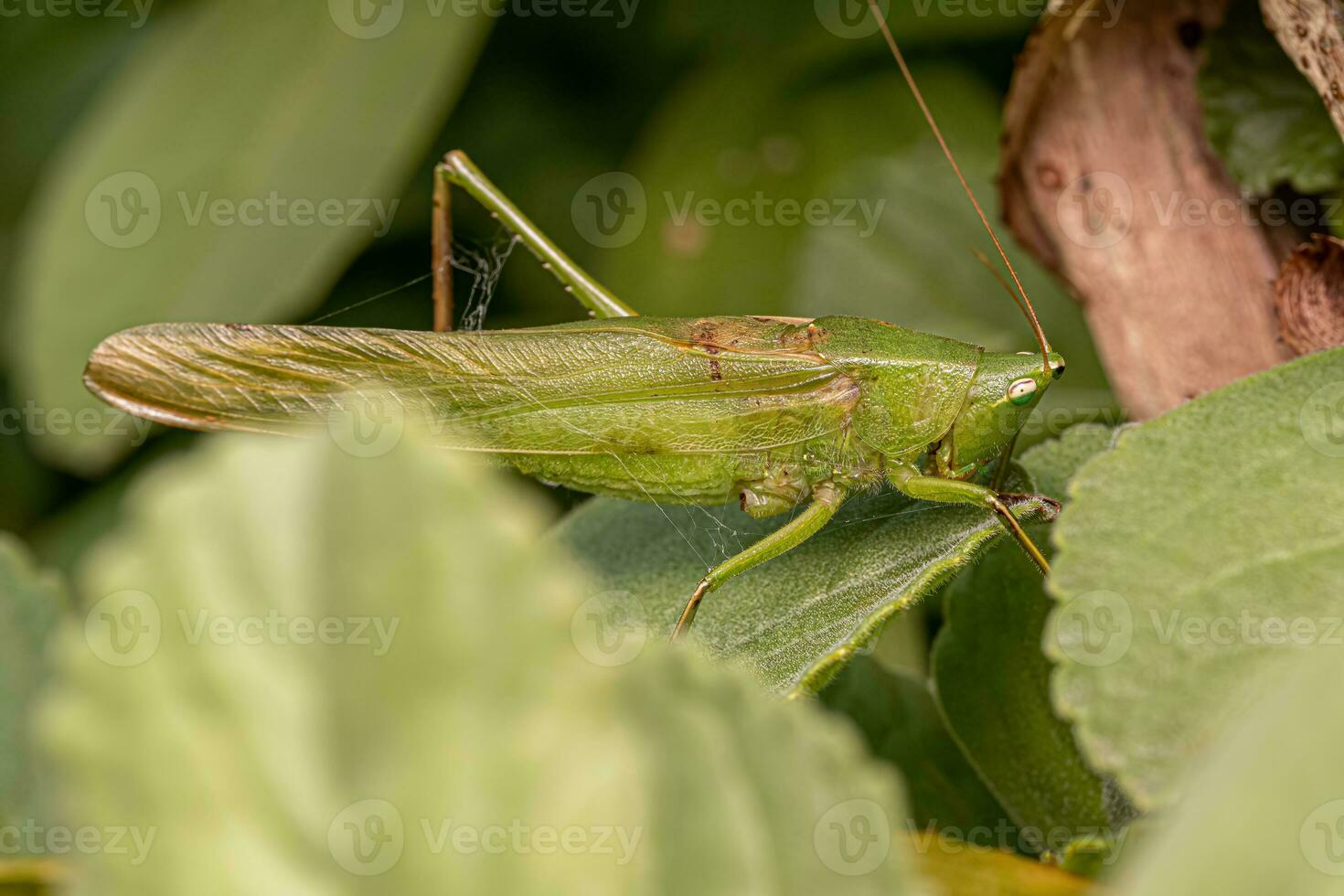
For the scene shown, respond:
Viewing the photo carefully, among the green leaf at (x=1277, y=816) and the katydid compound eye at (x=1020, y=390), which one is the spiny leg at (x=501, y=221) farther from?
the green leaf at (x=1277, y=816)

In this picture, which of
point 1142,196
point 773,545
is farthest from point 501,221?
point 1142,196

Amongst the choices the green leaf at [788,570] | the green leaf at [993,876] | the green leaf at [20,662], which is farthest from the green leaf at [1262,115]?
the green leaf at [20,662]

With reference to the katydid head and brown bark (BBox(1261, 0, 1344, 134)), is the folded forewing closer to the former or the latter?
the katydid head

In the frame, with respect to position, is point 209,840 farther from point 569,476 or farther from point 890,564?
point 569,476

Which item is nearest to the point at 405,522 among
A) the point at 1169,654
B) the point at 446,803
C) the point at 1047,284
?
the point at 446,803

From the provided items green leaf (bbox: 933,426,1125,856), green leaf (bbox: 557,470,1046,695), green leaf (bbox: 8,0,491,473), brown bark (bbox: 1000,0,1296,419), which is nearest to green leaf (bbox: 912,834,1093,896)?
green leaf (bbox: 557,470,1046,695)

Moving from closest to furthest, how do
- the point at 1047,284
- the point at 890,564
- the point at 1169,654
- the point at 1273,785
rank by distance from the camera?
the point at 1273,785 → the point at 1169,654 → the point at 890,564 → the point at 1047,284
